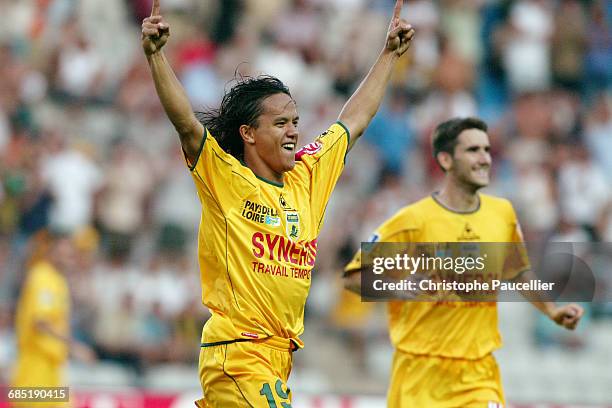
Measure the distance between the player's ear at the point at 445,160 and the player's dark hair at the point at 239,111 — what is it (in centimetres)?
230

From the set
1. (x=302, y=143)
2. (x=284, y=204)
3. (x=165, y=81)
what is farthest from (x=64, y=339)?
(x=165, y=81)

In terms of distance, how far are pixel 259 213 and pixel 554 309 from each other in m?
2.75

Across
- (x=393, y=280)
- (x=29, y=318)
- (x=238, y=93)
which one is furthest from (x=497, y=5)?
(x=238, y=93)

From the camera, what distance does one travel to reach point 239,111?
6.89 m

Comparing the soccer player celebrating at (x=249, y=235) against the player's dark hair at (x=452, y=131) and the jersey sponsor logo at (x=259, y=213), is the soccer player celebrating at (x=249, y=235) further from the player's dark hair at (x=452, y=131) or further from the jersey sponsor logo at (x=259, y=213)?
Result: the player's dark hair at (x=452, y=131)

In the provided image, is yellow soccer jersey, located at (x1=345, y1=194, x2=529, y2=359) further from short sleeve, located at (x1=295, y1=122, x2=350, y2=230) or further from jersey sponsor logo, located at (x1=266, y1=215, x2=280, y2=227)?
jersey sponsor logo, located at (x1=266, y1=215, x2=280, y2=227)

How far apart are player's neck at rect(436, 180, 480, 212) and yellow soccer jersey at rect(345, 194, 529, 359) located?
49mm

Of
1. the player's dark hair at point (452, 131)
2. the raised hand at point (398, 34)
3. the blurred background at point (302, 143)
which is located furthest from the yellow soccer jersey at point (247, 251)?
the blurred background at point (302, 143)

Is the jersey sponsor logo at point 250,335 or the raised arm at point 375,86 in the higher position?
the raised arm at point 375,86

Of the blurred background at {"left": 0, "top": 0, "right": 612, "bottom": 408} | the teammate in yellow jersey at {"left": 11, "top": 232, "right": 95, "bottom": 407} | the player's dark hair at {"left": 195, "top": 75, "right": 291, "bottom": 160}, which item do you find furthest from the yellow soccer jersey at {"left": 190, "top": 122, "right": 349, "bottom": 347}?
the blurred background at {"left": 0, "top": 0, "right": 612, "bottom": 408}

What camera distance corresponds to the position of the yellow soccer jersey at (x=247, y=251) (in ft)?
21.5

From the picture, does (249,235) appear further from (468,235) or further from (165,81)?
(468,235)

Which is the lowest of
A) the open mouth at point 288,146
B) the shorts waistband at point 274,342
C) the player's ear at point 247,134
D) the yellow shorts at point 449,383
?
the shorts waistband at point 274,342

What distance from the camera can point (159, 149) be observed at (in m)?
16.0
